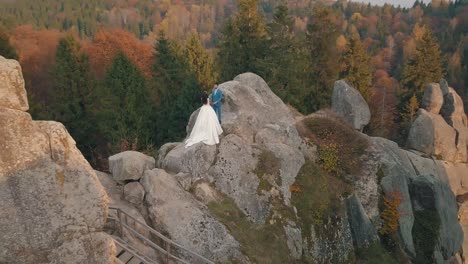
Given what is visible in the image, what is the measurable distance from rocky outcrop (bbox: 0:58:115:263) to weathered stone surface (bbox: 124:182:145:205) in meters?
4.56

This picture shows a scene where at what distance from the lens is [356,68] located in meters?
47.5

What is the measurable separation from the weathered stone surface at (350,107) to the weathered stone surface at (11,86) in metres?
24.1

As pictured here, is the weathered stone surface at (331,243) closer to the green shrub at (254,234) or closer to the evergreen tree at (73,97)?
the green shrub at (254,234)

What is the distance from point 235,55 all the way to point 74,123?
15978 mm

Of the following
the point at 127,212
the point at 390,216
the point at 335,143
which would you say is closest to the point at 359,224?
the point at 390,216

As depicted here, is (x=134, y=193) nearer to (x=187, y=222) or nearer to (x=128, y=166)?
(x=128, y=166)

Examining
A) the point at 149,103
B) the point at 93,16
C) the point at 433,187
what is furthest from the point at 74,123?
the point at 93,16

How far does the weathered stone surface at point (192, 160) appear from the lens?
17.6m

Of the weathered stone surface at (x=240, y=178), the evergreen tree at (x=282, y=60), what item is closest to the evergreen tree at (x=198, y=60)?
the evergreen tree at (x=282, y=60)

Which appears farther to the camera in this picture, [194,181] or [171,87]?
[171,87]

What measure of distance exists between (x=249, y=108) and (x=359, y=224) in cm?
855

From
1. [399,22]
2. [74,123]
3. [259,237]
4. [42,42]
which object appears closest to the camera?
[259,237]

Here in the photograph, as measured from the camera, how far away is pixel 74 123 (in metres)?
35.3

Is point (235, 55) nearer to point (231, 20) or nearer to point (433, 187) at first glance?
point (231, 20)
